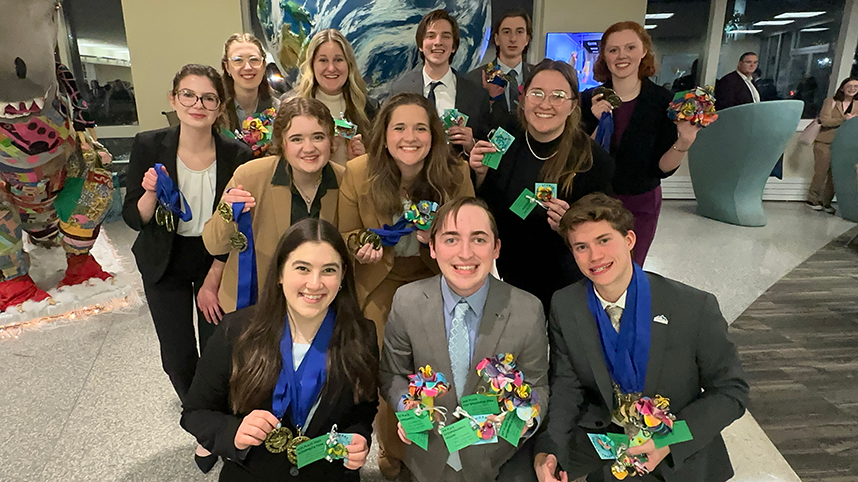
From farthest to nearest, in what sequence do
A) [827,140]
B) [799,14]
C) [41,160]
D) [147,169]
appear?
[799,14] < [827,140] < [41,160] < [147,169]

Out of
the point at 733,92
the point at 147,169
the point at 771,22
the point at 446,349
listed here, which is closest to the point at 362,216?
the point at 446,349

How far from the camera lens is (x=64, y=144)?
11.2 ft

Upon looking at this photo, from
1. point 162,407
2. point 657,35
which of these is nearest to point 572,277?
point 162,407

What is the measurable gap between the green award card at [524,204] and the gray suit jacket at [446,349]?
41 centimetres

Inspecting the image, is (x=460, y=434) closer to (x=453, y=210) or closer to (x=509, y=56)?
(x=453, y=210)

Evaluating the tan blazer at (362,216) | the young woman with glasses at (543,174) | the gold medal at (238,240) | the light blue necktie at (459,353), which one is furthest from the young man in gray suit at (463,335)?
the gold medal at (238,240)

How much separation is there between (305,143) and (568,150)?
1.03m

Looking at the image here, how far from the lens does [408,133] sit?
6.49ft

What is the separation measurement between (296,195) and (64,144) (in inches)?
93.5

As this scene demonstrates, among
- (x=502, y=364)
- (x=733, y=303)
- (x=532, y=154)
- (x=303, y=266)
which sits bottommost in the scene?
(x=733, y=303)

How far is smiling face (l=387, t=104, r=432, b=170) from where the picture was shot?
6.51ft

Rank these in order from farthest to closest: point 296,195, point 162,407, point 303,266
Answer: point 162,407 → point 296,195 → point 303,266

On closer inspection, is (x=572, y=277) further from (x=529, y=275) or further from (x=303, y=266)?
(x=303, y=266)

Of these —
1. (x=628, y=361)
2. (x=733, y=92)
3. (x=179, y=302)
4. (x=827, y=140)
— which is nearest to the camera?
(x=628, y=361)
